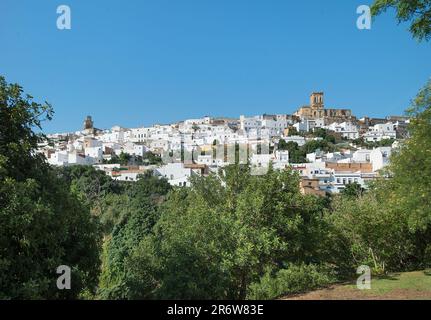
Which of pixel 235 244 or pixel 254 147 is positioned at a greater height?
pixel 254 147

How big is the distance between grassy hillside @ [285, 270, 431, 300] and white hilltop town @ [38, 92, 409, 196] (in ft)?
181

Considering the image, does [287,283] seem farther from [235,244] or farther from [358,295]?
[358,295]

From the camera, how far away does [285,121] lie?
156m

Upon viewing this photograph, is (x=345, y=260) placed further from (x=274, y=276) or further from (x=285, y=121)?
(x=285, y=121)

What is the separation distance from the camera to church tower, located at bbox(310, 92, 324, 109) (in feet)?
569

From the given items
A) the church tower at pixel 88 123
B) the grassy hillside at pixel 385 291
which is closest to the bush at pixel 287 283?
the grassy hillside at pixel 385 291

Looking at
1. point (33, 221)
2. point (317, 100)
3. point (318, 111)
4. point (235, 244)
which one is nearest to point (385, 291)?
point (235, 244)

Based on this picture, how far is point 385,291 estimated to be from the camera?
12.1 meters

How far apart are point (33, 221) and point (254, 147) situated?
104m

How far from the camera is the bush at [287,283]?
1403 centimetres

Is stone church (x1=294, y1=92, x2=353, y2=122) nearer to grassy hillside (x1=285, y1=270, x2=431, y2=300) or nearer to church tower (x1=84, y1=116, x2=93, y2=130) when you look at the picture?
church tower (x1=84, y1=116, x2=93, y2=130)

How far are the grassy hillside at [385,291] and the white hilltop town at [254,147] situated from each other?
55117 mm
